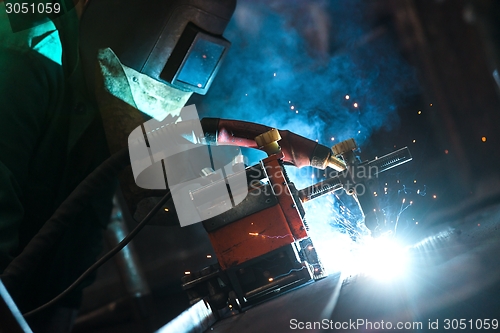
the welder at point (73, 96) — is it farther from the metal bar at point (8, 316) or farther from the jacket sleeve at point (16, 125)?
the metal bar at point (8, 316)

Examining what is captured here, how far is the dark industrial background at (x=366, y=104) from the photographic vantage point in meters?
1.69

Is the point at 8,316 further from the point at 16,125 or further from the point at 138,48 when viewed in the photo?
the point at 138,48

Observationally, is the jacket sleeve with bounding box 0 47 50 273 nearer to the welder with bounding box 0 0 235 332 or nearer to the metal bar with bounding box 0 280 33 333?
the welder with bounding box 0 0 235 332

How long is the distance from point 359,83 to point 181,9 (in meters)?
1.10

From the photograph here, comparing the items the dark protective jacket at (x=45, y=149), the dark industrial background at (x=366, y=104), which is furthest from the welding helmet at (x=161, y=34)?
the dark industrial background at (x=366, y=104)

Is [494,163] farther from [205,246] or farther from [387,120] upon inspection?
[205,246]

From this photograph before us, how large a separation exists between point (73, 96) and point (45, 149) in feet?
0.96

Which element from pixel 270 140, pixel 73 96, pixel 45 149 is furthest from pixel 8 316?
pixel 73 96

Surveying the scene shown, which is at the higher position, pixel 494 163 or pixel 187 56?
pixel 187 56

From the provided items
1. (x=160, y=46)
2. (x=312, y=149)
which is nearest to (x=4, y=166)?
(x=160, y=46)

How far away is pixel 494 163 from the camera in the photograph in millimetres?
1644

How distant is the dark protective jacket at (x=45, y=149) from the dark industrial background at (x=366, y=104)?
63 centimetres

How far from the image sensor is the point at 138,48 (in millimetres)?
1687

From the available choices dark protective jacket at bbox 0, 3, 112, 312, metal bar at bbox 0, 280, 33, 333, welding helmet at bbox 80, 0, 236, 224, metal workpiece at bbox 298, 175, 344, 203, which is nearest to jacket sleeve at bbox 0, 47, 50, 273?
dark protective jacket at bbox 0, 3, 112, 312
